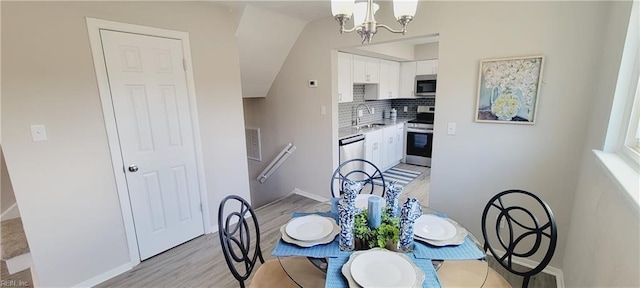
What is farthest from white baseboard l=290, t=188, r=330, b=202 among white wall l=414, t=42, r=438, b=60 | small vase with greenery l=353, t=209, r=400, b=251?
white wall l=414, t=42, r=438, b=60

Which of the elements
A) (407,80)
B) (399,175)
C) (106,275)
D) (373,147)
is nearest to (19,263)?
(106,275)

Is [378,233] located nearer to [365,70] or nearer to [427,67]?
[365,70]

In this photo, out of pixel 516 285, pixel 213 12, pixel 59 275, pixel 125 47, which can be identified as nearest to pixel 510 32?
pixel 516 285

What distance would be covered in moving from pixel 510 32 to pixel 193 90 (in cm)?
272


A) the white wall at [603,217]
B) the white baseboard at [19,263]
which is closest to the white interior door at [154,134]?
the white baseboard at [19,263]

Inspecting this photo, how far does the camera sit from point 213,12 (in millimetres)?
2619

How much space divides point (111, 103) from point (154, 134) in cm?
39

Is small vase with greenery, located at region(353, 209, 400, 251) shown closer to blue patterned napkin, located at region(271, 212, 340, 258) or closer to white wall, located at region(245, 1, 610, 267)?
blue patterned napkin, located at region(271, 212, 340, 258)

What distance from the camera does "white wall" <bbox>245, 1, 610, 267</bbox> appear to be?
72.9 inches

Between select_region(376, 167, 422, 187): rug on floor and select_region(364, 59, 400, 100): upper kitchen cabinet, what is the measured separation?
4.43 feet

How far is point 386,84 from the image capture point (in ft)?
15.9

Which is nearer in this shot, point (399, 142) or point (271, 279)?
point (271, 279)

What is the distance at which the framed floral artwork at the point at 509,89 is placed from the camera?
78.7 inches

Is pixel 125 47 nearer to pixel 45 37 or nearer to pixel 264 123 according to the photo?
pixel 45 37
